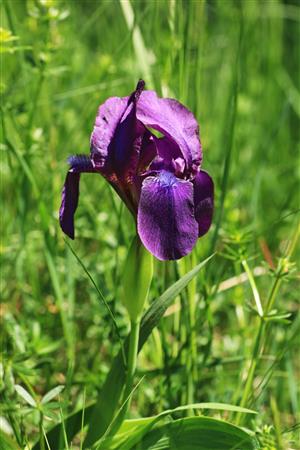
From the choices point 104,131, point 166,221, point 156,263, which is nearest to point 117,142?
point 104,131

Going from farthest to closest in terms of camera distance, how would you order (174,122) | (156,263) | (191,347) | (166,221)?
(156,263)
(191,347)
(174,122)
(166,221)

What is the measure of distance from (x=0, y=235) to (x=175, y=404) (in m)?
0.63

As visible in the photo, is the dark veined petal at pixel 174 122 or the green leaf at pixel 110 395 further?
the green leaf at pixel 110 395

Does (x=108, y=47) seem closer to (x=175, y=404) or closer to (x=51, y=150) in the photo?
(x=51, y=150)

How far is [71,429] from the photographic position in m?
1.21

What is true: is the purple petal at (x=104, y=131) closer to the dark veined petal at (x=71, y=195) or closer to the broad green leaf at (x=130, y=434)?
the dark veined petal at (x=71, y=195)

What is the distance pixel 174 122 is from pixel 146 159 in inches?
2.6

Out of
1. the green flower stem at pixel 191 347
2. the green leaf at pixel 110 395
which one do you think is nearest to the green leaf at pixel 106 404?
the green leaf at pixel 110 395

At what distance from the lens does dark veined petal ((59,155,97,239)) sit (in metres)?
1.08

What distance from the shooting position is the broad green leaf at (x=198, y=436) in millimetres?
1049

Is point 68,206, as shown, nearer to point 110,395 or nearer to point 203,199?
point 203,199

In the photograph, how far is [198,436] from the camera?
1081 mm

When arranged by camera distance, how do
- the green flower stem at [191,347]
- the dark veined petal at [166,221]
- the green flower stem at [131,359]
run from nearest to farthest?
the dark veined petal at [166,221], the green flower stem at [131,359], the green flower stem at [191,347]

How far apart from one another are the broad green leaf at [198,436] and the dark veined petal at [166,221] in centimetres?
25
